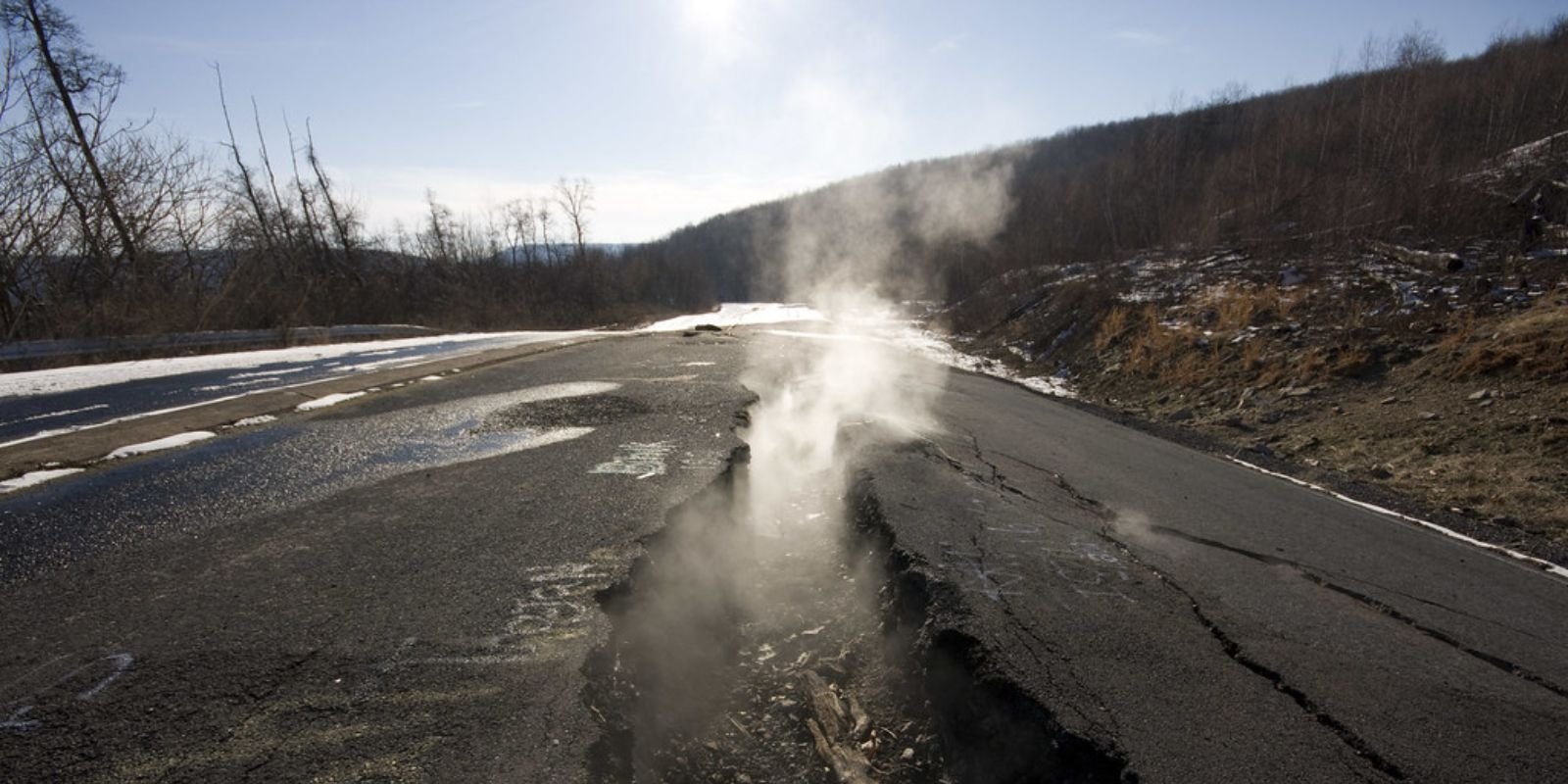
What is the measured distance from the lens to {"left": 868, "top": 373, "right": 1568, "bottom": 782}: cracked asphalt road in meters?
2.28

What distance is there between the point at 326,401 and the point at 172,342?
26.3 feet

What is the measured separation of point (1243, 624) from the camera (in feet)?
10.3

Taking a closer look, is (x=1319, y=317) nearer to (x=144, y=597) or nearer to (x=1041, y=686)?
(x=1041, y=686)

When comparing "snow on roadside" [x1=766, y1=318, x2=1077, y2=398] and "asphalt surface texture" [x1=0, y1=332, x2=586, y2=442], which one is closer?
"asphalt surface texture" [x1=0, y1=332, x2=586, y2=442]

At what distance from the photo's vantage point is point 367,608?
2.69m

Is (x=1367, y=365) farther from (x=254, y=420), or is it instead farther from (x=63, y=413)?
(x=63, y=413)

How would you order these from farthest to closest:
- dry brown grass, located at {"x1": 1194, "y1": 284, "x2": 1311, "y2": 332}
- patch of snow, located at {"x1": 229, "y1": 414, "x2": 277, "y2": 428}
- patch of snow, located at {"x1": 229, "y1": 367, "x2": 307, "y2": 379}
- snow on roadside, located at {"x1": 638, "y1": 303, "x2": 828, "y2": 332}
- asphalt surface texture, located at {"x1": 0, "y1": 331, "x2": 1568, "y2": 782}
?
snow on roadside, located at {"x1": 638, "y1": 303, "x2": 828, "y2": 332} → dry brown grass, located at {"x1": 1194, "y1": 284, "x2": 1311, "y2": 332} → patch of snow, located at {"x1": 229, "y1": 367, "x2": 307, "y2": 379} → patch of snow, located at {"x1": 229, "y1": 414, "x2": 277, "y2": 428} → asphalt surface texture, located at {"x1": 0, "y1": 331, "x2": 1568, "y2": 782}

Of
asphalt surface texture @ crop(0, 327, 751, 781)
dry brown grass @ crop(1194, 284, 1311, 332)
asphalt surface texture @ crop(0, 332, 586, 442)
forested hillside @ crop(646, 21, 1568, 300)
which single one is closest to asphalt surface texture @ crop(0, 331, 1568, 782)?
asphalt surface texture @ crop(0, 327, 751, 781)

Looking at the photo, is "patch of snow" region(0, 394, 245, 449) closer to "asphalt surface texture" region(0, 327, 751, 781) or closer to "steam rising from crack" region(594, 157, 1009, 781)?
"asphalt surface texture" region(0, 327, 751, 781)

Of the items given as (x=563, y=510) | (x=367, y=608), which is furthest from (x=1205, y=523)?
(x=367, y=608)

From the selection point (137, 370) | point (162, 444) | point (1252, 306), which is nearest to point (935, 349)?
point (1252, 306)

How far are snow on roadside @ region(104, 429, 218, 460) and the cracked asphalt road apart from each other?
5030 mm

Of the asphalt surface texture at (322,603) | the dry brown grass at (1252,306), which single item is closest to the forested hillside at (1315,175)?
the dry brown grass at (1252,306)

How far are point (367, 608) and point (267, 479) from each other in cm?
231
